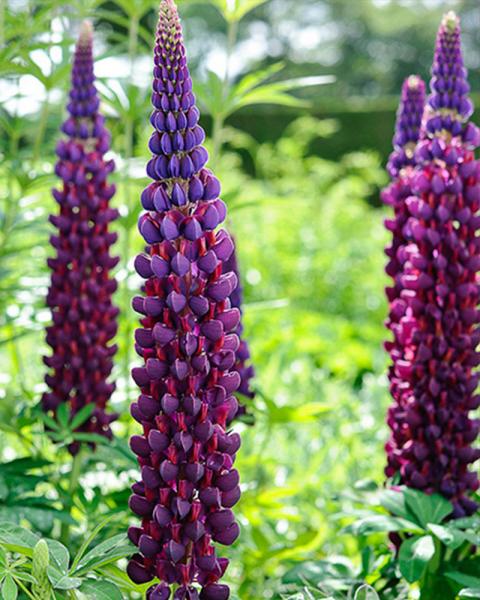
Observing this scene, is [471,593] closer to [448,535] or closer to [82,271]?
[448,535]

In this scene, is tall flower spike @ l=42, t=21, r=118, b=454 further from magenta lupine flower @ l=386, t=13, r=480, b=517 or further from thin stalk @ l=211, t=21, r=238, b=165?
magenta lupine flower @ l=386, t=13, r=480, b=517

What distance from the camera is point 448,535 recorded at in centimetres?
222

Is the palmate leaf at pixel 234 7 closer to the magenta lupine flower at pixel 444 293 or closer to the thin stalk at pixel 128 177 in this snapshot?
the thin stalk at pixel 128 177

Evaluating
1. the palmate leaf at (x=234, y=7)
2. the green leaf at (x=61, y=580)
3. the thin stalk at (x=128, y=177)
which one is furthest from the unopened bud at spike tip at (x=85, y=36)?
the green leaf at (x=61, y=580)

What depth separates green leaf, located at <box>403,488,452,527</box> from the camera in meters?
2.39

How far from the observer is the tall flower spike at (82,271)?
2.78 m

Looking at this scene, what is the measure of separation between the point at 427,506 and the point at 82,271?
121 cm

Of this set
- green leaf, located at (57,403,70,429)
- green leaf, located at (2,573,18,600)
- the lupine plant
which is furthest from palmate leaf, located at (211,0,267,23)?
green leaf, located at (2,573,18,600)

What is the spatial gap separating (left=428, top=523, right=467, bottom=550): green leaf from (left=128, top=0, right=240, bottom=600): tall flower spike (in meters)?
0.65

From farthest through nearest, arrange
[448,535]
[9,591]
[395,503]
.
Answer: [395,503] < [448,535] < [9,591]

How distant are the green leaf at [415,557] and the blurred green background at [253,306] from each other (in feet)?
1.09

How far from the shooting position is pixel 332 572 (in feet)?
8.62

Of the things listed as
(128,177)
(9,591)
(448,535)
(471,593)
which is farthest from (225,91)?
(9,591)

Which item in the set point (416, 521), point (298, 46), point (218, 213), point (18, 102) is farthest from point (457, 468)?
point (298, 46)
